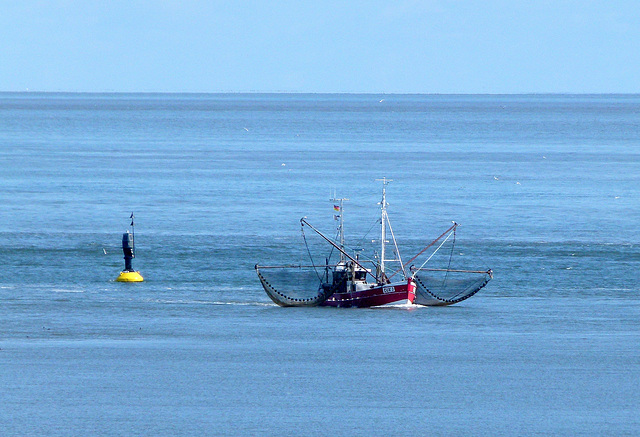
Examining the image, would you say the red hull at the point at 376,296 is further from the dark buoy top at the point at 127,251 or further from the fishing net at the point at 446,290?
the dark buoy top at the point at 127,251

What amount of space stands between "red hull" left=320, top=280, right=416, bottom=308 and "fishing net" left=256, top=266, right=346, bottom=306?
579mm

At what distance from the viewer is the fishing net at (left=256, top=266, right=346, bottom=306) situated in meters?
49.8

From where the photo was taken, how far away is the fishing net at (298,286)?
49812 millimetres

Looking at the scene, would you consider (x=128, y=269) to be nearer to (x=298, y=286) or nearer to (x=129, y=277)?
(x=129, y=277)

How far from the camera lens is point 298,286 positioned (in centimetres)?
5056

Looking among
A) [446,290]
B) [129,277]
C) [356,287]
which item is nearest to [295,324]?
[356,287]

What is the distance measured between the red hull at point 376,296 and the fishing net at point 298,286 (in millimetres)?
579

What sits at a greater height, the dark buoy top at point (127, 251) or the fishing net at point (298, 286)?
the dark buoy top at point (127, 251)

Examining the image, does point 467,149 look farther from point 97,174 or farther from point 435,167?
point 97,174

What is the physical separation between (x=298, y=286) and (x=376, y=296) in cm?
350

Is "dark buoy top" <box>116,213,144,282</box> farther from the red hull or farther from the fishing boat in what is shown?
the red hull

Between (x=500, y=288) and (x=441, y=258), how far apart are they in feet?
28.4

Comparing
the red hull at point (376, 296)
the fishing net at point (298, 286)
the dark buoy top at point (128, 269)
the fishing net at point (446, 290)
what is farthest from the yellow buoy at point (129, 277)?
the fishing net at point (446, 290)

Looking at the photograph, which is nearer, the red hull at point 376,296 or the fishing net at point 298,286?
the red hull at point 376,296
